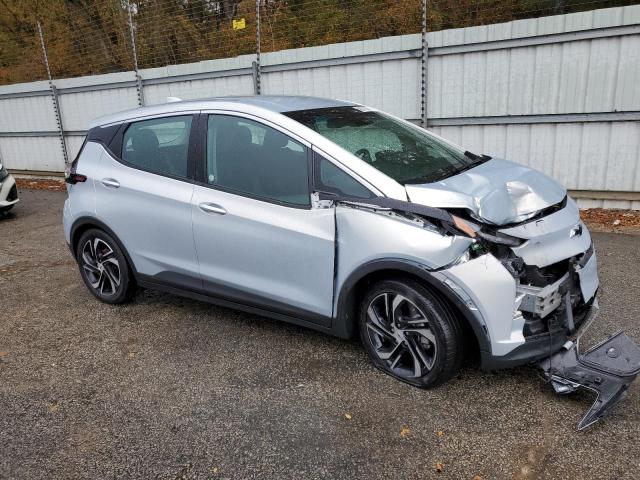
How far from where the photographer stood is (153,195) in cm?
406

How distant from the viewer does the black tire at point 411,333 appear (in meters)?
3.00

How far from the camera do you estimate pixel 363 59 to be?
26.3 ft

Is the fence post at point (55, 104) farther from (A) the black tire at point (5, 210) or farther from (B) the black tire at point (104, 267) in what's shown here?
(B) the black tire at point (104, 267)

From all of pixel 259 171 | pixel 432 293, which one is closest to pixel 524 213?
pixel 432 293

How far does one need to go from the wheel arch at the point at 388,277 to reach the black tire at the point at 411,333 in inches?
1.5

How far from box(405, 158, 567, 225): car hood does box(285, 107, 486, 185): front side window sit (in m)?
0.16

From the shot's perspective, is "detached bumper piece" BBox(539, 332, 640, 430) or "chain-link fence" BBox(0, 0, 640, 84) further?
"chain-link fence" BBox(0, 0, 640, 84)

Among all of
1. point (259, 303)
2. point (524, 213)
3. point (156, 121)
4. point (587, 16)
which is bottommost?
point (259, 303)

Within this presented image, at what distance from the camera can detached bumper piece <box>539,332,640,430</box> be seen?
2732mm

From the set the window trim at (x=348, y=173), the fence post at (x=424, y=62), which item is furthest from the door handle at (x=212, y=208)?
the fence post at (x=424, y=62)

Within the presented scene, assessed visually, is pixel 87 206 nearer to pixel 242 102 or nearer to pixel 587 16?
pixel 242 102

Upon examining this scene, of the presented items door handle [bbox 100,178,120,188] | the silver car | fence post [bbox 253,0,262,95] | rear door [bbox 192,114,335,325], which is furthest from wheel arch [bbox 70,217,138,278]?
fence post [bbox 253,0,262,95]

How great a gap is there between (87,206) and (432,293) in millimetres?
3003

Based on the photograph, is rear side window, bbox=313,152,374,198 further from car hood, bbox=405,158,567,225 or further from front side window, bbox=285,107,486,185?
car hood, bbox=405,158,567,225
